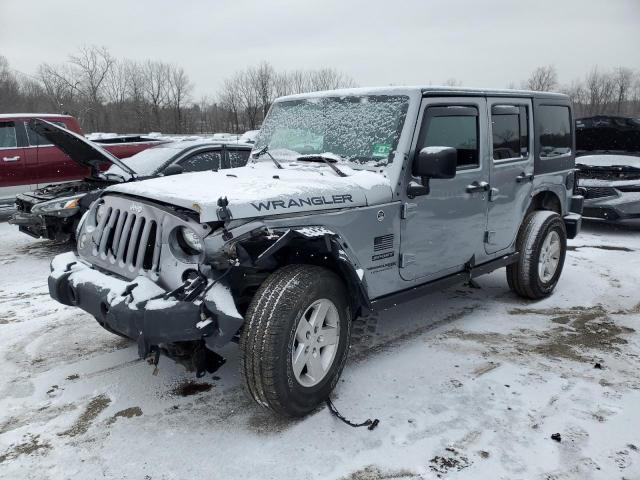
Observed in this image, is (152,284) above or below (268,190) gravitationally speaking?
below

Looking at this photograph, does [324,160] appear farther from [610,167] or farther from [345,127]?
[610,167]

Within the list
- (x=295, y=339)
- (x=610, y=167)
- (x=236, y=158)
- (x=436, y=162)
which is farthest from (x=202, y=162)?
(x=610, y=167)

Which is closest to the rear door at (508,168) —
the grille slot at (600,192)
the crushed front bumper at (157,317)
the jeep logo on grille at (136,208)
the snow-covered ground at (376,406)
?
the snow-covered ground at (376,406)

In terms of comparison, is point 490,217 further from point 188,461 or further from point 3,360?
point 3,360

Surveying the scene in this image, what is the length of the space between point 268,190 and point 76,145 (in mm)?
2773

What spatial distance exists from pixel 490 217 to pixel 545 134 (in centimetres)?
134

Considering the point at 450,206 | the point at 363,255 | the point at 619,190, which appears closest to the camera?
the point at 363,255

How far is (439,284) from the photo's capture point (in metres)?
4.23

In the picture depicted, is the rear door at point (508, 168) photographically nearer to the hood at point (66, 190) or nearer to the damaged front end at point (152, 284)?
the damaged front end at point (152, 284)

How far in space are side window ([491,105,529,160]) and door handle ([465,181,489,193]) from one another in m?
0.32

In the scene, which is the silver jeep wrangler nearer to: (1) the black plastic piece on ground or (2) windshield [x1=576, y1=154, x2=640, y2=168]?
(1) the black plastic piece on ground

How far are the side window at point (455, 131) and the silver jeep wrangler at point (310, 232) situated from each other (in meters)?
0.01

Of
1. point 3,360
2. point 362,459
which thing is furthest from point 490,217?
point 3,360

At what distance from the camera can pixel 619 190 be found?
8.93 metres
